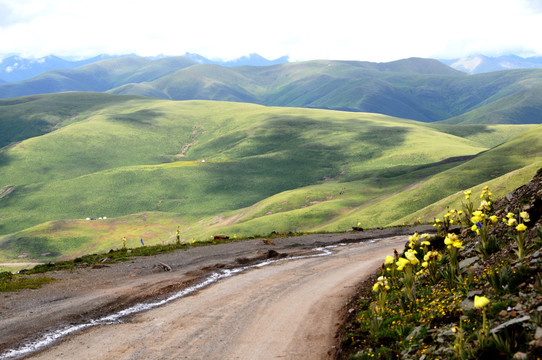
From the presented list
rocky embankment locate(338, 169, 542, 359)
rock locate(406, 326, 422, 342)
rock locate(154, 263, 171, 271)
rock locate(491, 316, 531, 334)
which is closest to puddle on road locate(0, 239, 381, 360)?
rock locate(154, 263, 171, 271)

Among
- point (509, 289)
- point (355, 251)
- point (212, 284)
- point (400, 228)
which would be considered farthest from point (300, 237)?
point (509, 289)

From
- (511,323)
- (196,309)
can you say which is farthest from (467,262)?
(196,309)

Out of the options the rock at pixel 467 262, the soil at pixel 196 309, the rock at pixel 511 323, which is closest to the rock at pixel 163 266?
the soil at pixel 196 309

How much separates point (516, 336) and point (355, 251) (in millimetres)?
29737

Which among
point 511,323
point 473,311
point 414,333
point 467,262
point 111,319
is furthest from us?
point 111,319

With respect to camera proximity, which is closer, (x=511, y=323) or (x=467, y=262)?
(x=511, y=323)

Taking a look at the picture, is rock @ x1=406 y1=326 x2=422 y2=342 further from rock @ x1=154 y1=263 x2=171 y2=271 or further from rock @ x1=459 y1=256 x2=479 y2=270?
rock @ x1=154 y1=263 x2=171 y2=271

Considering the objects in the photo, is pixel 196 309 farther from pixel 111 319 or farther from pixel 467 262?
pixel 467 262

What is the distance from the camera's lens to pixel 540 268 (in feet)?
46.5

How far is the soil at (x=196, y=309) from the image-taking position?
57.3 ft

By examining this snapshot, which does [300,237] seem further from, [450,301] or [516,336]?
[516,336]

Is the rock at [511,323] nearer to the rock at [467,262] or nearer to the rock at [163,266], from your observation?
the rock at [467,262]

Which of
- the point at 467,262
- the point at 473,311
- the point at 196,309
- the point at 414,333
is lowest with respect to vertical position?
the point at 196,309

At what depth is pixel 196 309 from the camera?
22.6m
